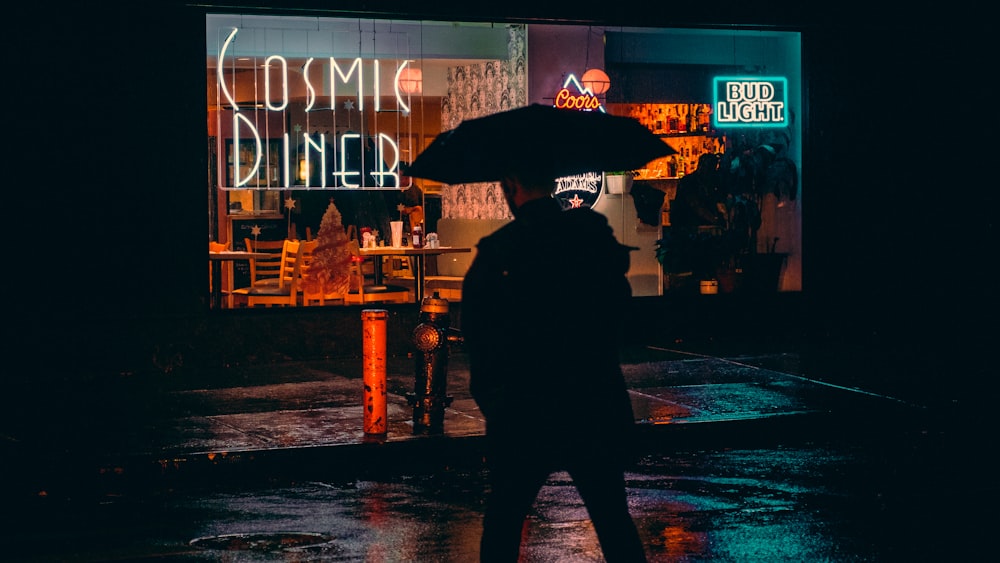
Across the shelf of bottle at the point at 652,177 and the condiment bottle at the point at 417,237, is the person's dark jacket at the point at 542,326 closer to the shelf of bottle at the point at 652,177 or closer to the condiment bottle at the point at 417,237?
the condiment bottle at the point at 417,237

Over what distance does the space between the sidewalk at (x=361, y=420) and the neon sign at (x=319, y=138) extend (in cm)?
180

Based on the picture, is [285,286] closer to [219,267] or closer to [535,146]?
[219,267]

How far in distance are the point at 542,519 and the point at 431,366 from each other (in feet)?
8.79

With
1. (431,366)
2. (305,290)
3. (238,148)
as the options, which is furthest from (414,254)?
(431,366)

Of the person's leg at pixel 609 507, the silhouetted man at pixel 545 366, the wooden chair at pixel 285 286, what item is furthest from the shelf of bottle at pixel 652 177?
the person's leg at pixel 609 507

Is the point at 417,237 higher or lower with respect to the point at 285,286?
higher

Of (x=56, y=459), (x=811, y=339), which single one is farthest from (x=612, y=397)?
(x=811, y=339)

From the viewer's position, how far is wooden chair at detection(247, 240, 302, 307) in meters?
14.1

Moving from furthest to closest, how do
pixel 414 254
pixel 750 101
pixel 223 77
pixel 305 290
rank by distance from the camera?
pixel 750 101
pixel 414 254
pixel 305 290
pixel 223 77

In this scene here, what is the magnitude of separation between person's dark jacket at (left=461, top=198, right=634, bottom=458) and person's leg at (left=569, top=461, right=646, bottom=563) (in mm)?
112

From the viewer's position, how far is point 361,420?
1044 centimetres

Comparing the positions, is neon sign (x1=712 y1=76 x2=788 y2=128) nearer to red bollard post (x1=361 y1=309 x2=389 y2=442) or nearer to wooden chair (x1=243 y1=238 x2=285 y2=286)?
wooden chair (x1=243 y1=238 x2=285 y2=286)

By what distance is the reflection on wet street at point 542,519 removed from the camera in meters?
6.92

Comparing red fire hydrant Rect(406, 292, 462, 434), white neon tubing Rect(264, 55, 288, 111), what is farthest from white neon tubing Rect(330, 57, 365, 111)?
red fire hydrant Rect(406, 292, 462, 434)
